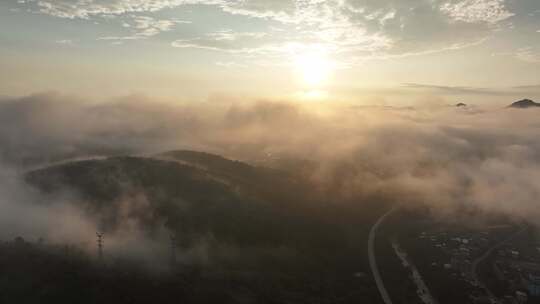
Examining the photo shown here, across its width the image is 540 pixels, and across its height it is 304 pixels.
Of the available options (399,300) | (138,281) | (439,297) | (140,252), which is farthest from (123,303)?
(439,297)

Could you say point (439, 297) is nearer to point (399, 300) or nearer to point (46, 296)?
point (399, 300)

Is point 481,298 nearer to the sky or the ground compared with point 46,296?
nearer to the ground

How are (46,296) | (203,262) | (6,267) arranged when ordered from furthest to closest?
1. (203,262)
2. (6,267)
3. (46,296)

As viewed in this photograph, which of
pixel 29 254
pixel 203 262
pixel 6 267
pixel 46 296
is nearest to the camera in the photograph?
pixel 46 296

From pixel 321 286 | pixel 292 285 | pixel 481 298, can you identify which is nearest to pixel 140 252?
pixel 292 285

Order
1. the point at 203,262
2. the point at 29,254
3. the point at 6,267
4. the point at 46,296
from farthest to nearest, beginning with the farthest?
the point at 203,262, the point at 29,254, the point at 6,267, the point at 46,296

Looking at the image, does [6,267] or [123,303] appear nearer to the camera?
[123,303]

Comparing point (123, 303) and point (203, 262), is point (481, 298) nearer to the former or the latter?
point (203, 262)

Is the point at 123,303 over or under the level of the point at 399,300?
over

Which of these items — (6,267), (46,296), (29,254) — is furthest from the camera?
(29,254)
